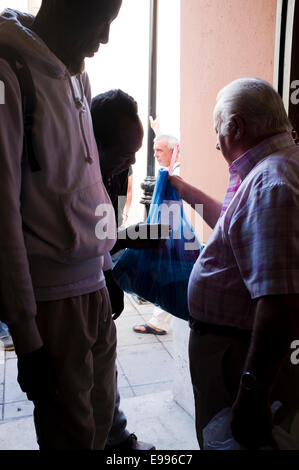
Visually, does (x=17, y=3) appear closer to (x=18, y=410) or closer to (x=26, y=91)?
(x=18, y=410)

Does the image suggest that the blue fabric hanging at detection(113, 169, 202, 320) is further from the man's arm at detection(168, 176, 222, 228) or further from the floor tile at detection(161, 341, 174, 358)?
the floor tile at detection(161, 341, 174, 358)

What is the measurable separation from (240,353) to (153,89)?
4081 millimetres

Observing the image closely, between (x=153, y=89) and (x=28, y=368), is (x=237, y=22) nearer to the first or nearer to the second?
(x=28, y=368)

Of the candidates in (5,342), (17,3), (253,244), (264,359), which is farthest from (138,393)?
(17,3)

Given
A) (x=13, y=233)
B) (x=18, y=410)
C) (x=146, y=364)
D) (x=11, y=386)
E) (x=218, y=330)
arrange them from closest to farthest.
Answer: (x=13, y=233) → (x=218, y=330) → (x=18, y=410) → (x=11, y=386) → (x=146, y=364)

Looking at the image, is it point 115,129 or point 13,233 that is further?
point 115,129

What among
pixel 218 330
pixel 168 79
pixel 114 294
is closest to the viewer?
pixel 218 330

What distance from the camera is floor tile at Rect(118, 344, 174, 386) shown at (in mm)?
3949

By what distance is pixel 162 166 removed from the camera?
491 cm

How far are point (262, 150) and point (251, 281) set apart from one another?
447mm

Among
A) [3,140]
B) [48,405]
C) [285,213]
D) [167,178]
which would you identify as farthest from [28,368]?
[167,178]

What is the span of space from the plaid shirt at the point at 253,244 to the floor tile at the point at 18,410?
222 centimetres

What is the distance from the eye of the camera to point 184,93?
3.22m

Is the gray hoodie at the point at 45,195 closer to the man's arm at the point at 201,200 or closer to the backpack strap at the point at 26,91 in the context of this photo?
the backpack strap at the point at 26,91
